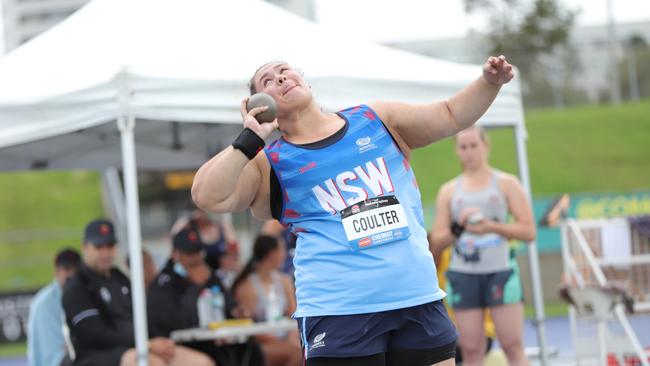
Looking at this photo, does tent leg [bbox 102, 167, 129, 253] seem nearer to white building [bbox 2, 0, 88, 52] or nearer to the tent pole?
the tent pole

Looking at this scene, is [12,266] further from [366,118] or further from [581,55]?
[366,118]

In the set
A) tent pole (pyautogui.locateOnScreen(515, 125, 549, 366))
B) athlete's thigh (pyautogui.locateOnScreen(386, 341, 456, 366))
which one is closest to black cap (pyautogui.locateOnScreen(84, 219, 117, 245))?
tent pole (pyautogui.locateOnScreen(515, 125, 549, 366))

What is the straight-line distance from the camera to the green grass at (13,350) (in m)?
14.8

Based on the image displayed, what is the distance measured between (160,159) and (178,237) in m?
2.13

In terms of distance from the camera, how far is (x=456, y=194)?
6.55 m

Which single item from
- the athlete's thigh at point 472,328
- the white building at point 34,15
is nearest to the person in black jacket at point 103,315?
the athlete's thigh at point 472,328

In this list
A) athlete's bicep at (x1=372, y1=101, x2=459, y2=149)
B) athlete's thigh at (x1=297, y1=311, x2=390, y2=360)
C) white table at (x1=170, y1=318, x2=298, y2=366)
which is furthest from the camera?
white table at (x1=170, y1=318, x2=298, y2=366)

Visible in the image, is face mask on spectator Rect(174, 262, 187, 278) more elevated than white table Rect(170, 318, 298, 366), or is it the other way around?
face mask on spectator Rect(174, 262, 187, 278)

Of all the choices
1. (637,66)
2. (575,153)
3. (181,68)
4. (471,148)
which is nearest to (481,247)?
(471,148)

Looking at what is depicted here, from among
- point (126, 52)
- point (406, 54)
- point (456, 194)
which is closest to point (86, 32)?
point (126, 52)

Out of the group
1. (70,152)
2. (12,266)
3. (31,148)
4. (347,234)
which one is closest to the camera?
(347,234)

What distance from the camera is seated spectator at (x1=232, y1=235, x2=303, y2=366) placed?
7.50 m

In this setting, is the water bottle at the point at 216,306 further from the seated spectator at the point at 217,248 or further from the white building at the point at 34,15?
the white building at the point at 34,15

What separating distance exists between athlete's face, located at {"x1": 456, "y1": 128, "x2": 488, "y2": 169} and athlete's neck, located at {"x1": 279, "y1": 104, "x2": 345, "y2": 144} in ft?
10.3
